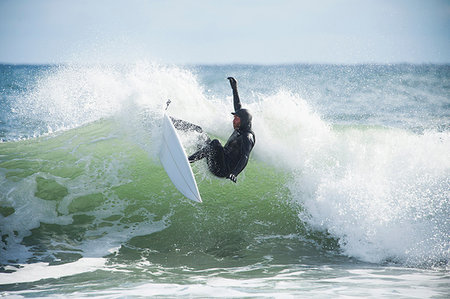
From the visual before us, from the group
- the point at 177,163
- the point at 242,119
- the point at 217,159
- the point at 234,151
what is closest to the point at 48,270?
the point at 177,163

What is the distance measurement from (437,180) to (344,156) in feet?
5.19

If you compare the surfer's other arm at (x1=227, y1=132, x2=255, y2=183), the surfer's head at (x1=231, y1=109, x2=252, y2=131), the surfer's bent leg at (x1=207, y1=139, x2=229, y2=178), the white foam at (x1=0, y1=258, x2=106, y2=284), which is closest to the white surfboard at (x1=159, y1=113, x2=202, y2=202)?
the surfer's bent leg at (x1=207, y1=139, x2=229, y2=178)

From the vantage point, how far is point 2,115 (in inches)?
698

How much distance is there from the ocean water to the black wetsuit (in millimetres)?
538

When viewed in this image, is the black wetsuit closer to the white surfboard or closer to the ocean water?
the white surfboard

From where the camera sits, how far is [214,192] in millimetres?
7223

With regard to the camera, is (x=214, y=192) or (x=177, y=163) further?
(x=214, y=192)

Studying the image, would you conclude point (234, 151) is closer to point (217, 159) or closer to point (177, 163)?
point (217, 159)

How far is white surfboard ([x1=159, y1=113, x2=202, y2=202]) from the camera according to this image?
5082 millimetres

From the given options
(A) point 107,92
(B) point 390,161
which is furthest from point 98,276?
(B) point 390,161

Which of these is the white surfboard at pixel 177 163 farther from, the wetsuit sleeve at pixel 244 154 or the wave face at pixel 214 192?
the wetsuit sleeve at pixel 244 154

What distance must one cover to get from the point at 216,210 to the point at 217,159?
1.77m

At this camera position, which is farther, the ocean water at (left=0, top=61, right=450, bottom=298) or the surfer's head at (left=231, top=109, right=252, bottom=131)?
the surfer's head at (left=231, top=109, right=252, bottom=131)

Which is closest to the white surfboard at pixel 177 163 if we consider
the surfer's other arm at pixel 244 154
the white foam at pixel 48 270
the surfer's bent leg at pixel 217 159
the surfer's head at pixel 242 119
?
the surfer's bent leg at pixel 217 159
